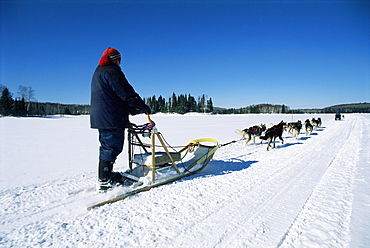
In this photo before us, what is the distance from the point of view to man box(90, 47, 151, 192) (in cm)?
292

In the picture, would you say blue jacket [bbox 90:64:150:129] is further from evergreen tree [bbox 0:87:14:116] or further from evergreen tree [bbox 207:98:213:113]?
evergreen tree [bbox 207:98:213:113]

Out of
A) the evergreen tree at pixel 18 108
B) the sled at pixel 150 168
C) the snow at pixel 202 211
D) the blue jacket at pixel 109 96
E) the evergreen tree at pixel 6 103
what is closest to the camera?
the snow at pixel 202 211

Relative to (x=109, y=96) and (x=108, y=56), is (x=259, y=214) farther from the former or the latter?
(x=108, y=56)

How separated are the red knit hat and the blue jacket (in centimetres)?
9

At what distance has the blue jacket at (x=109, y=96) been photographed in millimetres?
2914

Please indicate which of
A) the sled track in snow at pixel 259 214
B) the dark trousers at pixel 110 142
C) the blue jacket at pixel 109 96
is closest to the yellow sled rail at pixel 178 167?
the dark trousers at pixel 110 142

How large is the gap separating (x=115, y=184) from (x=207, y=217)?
1610mm

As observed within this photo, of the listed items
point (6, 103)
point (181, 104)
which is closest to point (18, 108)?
point (6, 103)

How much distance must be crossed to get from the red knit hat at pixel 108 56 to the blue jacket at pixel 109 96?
0.09m

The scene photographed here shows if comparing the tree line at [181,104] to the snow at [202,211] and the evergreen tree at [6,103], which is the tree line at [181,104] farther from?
the snow at [202,211]

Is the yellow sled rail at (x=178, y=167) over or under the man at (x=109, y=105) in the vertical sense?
under

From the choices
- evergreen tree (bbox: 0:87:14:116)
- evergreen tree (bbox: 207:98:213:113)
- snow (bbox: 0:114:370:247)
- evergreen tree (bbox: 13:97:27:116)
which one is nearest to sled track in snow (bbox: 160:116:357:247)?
snow (bbox: 0:114:370:247)

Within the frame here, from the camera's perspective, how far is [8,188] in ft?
11.3

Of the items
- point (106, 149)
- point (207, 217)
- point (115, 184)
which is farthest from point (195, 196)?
point (106, 149)
